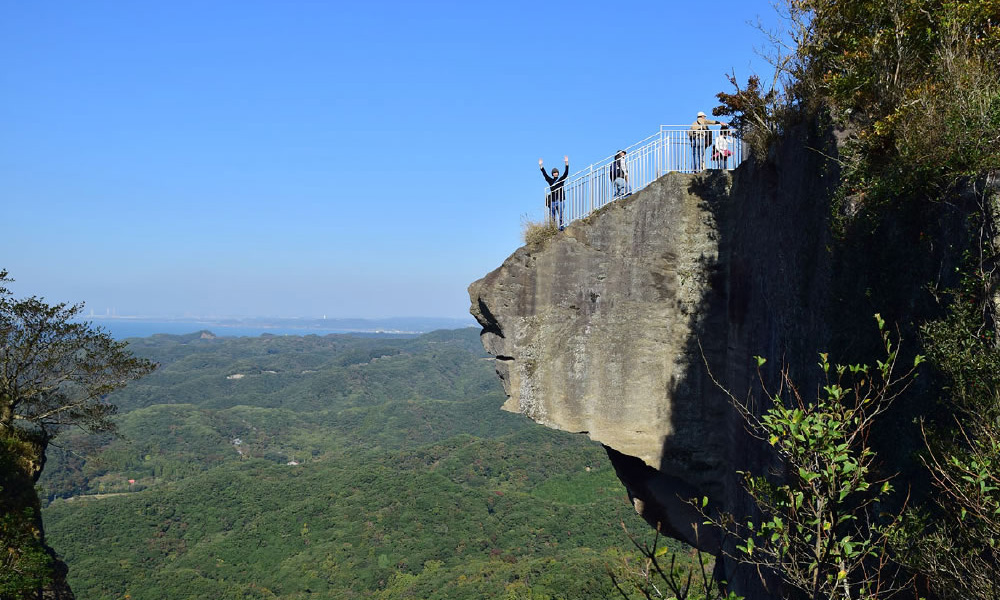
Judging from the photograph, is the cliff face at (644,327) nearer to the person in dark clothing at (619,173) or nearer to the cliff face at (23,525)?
the person in dark clothing at (619,173)

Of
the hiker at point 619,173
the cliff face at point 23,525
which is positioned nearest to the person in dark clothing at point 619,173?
the hiker at point 619,173

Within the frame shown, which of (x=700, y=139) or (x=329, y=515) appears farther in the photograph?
(x=329, y=515)

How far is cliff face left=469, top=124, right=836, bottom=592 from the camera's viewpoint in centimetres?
1268

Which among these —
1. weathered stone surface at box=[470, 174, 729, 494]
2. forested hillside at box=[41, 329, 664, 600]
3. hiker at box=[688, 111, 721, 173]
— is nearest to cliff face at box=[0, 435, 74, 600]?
forested hillside at box=[41, 329, 664, 600]

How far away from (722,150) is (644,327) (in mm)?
3411

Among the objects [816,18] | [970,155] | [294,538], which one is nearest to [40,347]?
[816,18]

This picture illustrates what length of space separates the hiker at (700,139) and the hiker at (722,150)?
18cm

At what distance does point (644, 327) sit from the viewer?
13.3 m

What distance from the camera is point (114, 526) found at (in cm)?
5131

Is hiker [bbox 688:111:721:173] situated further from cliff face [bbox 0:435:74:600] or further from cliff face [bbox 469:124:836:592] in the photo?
cliff face [bbox 0:435:74:600]

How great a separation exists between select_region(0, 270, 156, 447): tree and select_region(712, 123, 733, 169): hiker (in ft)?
48.4

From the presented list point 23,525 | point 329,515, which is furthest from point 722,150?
point 329,515

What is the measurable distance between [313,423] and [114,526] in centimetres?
5278

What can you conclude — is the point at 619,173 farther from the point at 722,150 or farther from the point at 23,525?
A: the point at 23,525
